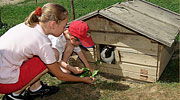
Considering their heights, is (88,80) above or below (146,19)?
below

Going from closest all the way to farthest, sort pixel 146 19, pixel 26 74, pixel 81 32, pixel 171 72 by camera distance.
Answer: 1. pixel 26 74
2. pixel 81 32
3. pixel 146 19
4. pixel 171 72

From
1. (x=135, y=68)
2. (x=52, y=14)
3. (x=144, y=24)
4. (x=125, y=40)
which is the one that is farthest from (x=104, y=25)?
(x=52, y=14)

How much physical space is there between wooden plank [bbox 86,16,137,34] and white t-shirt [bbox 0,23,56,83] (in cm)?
148

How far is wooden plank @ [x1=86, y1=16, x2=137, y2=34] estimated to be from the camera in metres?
3.79

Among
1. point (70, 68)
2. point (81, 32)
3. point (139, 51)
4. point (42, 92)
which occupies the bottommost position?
point (42, 92)

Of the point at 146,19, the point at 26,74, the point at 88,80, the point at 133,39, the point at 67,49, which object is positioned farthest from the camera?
the point at 146,19

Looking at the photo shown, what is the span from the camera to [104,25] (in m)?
3.94

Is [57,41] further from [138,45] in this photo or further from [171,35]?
[171,35]

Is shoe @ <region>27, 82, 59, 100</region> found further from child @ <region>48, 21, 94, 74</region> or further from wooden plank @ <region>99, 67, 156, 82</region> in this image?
wooden plank @ <region>99, 67, 156, 82</region>

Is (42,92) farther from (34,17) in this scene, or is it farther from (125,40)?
(125,40)

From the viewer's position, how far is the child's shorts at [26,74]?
9.59ft

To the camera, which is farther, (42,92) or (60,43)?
(60,43)

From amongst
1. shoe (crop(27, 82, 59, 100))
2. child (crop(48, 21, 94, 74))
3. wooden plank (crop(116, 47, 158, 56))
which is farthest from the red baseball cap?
shoe (crop(27, 82, 59, 100))

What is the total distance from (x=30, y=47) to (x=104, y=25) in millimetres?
1655
